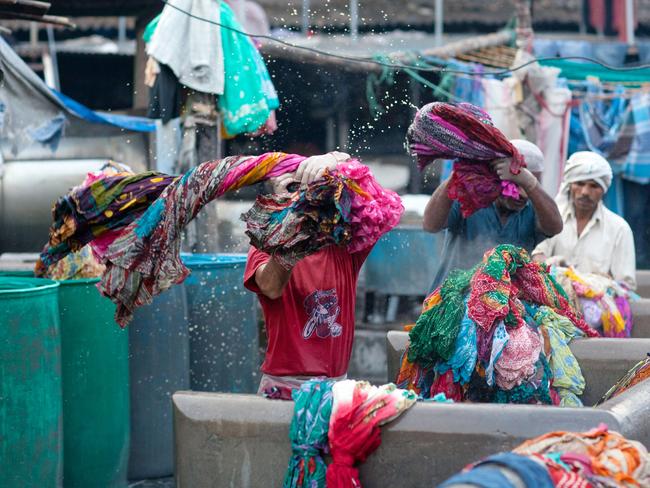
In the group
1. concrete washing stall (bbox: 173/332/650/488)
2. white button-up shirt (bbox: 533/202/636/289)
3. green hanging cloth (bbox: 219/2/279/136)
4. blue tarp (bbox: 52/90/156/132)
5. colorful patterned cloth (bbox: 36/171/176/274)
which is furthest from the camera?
blue tarp (bbox: 52/90/156/132)

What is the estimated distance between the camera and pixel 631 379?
4750 mm

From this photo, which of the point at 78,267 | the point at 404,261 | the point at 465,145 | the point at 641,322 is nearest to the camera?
the point at 465,145

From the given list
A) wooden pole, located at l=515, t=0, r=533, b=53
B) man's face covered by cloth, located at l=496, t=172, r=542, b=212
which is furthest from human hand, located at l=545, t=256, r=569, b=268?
wooden pole, located at l=515, t=0, r=533, b=53

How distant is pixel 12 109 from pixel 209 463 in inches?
194

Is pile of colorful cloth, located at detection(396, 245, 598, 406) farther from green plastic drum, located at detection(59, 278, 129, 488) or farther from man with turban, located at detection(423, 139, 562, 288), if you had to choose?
green plastic drum, located at detection(59, 278, 129, 488)

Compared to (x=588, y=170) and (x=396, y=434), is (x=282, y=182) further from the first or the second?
(x=588, y=170)

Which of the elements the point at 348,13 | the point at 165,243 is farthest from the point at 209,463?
the point at 348,13

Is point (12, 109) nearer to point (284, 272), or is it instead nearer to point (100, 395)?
point (100, 395)

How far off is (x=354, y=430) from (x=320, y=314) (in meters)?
0.64

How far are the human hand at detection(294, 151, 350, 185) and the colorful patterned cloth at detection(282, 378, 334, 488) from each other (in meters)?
0.75

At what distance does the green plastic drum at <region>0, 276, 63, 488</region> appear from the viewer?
4.83 meters

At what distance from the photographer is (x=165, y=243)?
170 inches

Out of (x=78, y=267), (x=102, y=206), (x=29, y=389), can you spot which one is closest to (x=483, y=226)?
(x=102, y=206)

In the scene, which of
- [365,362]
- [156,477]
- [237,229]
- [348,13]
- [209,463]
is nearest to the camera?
[209,463]
